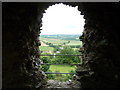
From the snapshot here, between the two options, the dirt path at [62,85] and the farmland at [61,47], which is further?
the farmland at [61,47]

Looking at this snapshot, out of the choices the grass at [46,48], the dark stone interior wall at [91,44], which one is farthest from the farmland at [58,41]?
the dark stone interior wall at [91,44]

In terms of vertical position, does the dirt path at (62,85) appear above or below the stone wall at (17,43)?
below

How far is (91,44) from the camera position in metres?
2.46

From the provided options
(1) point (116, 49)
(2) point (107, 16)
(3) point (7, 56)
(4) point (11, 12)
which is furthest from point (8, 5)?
(1) point (116, 49)

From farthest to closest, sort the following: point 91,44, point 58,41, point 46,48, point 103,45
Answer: point 58,41
point 46,48
point 91,44
point 103,45

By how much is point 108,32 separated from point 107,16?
25 centimetres

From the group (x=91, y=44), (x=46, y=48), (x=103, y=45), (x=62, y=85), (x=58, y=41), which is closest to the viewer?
(x=103, y=45)

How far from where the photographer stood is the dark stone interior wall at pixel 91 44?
7.25 feet

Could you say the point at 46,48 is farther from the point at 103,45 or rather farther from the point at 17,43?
the point at 103,45

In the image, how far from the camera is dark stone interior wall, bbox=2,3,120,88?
2.21 m

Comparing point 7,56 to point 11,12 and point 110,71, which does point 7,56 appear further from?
point 110,71

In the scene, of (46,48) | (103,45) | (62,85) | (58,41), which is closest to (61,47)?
(58,41)

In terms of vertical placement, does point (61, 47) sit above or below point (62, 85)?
above

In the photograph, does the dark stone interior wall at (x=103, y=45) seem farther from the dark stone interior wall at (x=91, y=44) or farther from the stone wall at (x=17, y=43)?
the stone wall at (x=17, y=43)
